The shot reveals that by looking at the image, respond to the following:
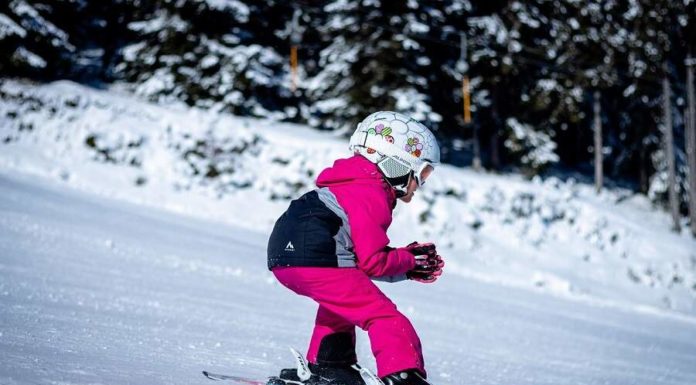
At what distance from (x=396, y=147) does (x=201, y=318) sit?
8.08ft

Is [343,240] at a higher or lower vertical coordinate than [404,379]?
higher

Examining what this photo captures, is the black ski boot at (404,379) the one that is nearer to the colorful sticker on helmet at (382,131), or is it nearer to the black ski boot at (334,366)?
the black ski boot at (334,366)

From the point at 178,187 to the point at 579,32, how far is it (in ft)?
70.6

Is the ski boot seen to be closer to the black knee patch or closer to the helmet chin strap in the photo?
the black knee patch

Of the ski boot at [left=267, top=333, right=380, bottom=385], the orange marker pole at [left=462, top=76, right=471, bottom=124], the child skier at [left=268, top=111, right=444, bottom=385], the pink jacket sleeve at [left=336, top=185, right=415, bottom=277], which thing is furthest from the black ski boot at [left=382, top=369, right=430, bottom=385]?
the orange marker pole at [left=462, top=76, right=471, bottom=124]

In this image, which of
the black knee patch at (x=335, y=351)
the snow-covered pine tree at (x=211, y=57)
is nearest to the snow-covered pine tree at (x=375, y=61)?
the snow-covered pine tree at (x=211, y=57)

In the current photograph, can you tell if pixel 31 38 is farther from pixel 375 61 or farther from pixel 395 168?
pixel 395 168

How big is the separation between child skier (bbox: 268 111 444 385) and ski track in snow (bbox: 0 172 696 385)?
628 millimetres

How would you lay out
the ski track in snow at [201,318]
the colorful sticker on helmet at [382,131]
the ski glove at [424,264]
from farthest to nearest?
the ski track in snow at [201,318], the colorful sticker on helmet at [382,131], the ski glove at [424,264]

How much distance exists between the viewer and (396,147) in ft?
9.45

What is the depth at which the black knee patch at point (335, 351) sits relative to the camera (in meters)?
2.91

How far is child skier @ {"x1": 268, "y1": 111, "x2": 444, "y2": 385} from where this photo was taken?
8.21 ft

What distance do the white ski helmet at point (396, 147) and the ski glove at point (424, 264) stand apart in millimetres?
304

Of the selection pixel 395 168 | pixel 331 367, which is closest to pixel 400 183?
pixel 395 168
